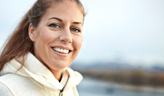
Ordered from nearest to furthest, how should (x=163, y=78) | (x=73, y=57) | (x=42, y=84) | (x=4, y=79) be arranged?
(x=4, y=79) → (x=42, y=84) → (x=73, y=57) → (x=163, y=78)

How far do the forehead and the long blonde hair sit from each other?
0.12 ft

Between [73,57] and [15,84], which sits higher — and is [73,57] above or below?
above

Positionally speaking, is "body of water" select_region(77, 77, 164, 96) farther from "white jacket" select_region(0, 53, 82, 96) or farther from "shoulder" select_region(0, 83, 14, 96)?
"shoulder" select_region(0, 83, 14, 96)

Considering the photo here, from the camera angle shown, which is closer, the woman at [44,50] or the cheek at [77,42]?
the woman at [44,50]

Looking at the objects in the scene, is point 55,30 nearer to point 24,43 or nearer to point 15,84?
point 24,43

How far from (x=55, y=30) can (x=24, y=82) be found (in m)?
0.44

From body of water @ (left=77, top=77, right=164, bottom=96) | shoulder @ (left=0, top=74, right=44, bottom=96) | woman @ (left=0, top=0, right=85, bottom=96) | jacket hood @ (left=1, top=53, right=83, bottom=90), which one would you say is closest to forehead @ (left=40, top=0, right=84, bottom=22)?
woman @ (left=0, top=0, right=85, bottom=96)

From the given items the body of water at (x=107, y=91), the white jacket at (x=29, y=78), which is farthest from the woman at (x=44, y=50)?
the body of water at (x=107, y=91)

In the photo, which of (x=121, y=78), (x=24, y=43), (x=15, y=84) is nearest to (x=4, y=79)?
(x=15, y=84)

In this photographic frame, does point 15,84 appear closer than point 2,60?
Yes

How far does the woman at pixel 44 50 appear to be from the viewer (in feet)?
A: 5.23

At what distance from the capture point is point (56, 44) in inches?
62.9

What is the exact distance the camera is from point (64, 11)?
5.39 feet

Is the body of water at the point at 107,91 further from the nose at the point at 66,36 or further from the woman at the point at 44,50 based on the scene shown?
the nose at the point at 66,36
